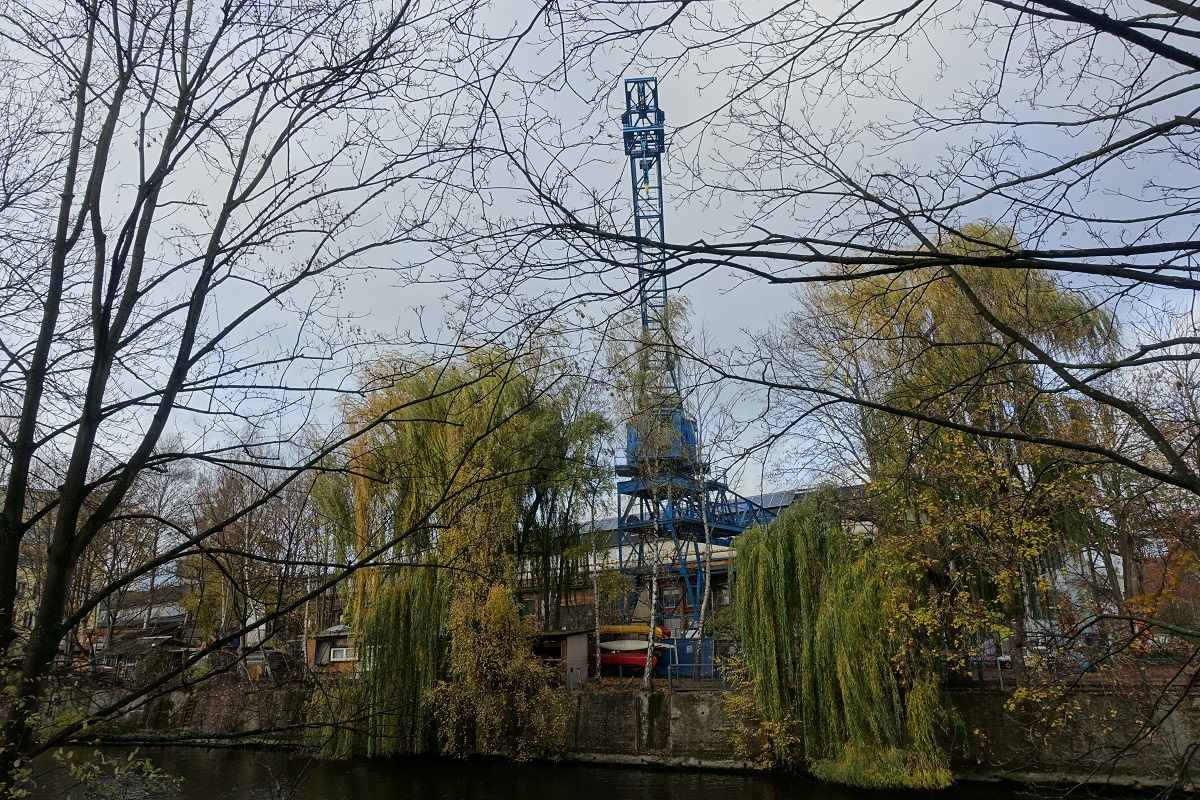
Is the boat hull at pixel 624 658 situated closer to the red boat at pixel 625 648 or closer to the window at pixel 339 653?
the red boat at pixel 625 648

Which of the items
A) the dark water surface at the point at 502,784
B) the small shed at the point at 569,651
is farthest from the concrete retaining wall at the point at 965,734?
the small shed at the point at 569,651

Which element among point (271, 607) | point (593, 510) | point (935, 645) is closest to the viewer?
point (271, 607)

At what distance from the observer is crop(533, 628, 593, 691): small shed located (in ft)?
70.5

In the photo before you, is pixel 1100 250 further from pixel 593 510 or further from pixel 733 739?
pixel 593 510

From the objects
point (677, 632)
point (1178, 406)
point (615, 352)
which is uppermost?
point (1178, 406)

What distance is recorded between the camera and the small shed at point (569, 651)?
21.5 metres

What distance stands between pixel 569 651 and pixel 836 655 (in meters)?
10.1

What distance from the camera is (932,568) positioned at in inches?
580

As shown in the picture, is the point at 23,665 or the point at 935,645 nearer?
the point at 23,665

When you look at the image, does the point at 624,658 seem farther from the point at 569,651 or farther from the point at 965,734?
the point at 965,734

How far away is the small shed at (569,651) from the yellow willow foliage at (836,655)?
7.32 metres

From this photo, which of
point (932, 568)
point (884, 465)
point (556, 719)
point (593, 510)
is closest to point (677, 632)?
point (593, 510)

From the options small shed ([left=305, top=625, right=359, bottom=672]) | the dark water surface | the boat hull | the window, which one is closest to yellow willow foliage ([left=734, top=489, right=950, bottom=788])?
the dark water surface

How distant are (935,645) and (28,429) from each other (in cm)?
1418
